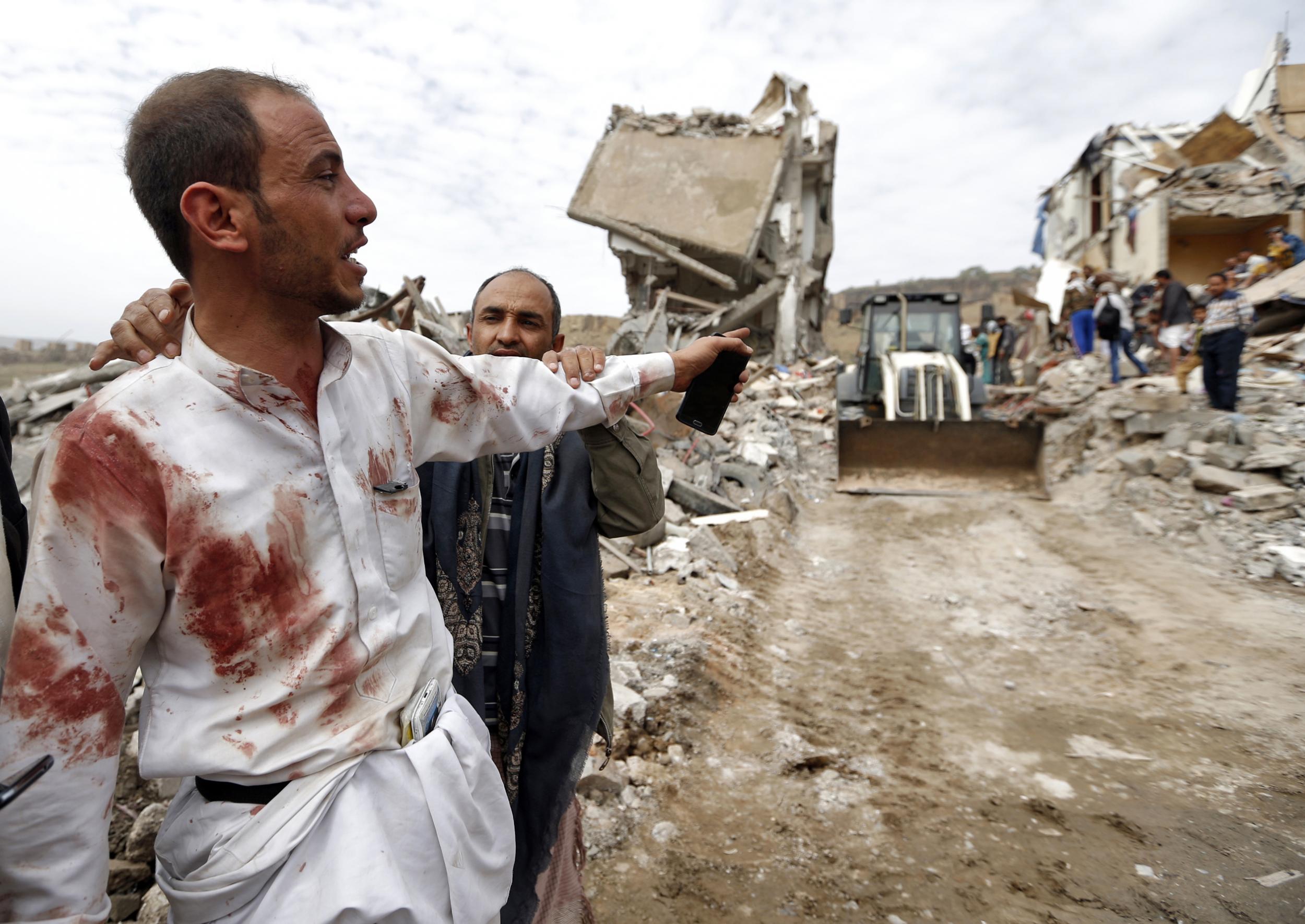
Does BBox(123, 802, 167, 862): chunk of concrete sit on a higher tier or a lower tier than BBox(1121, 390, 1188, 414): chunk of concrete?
lower

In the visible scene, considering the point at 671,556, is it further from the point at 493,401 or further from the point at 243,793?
the point at 243,793

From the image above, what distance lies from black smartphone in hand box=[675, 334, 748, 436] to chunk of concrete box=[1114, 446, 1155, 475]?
707 centimetres

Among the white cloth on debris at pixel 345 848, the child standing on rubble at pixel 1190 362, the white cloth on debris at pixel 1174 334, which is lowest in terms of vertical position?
the white cloth on debris at pixel 345 848

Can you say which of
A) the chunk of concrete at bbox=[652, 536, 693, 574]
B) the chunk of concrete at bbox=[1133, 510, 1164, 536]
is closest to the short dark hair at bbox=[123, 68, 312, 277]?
the chunk of concrete at bbox=[652, 536, 693, 574]

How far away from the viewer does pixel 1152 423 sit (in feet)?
24.2

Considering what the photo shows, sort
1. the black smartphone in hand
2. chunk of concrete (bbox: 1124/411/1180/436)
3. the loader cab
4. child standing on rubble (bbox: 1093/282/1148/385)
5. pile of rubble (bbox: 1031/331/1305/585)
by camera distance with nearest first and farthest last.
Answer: the black smartphone in hand, pile of rubble (bbox: 1031/331/1305/585), chunk of concrete (bbox: 1124/411/1180/436), child standing on rubble (bbox: 1093/282/1148/385), the loader cab

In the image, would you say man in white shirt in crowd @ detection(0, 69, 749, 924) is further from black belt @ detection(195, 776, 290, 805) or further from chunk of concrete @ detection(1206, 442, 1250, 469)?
chunk of concrete @ detection(1206, 442, 1250, 469)

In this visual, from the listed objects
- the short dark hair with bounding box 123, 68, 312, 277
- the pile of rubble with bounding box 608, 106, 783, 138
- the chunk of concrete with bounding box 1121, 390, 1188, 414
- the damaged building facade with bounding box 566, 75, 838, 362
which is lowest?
the chunk of concrete with bounding box 1121, 390, 1188, 414

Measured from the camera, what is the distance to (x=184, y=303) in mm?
1210

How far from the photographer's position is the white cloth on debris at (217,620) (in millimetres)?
798

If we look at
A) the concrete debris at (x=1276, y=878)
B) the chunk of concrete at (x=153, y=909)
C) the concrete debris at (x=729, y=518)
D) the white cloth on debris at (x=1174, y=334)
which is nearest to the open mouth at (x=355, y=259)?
the chunk of concrete at (x=153, y=909)

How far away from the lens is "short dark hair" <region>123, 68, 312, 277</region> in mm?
920

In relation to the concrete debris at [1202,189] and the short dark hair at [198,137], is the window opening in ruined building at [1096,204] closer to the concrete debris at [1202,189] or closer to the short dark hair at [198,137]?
the concrete debris at [1202,189]

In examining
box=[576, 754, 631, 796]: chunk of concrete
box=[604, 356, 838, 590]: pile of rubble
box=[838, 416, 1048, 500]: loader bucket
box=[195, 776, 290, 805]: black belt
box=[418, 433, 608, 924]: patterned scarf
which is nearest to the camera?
box=[195, 776, 290, 805]: black belt
